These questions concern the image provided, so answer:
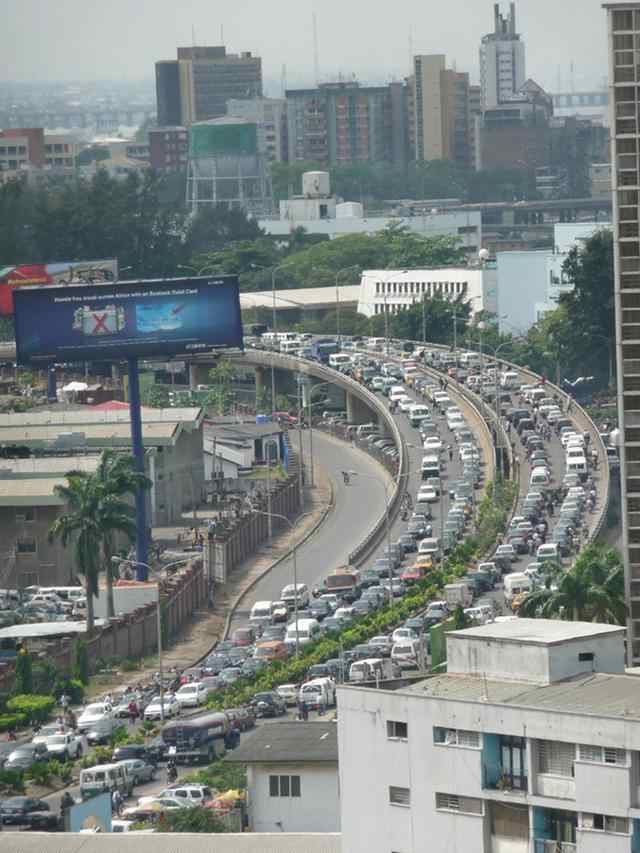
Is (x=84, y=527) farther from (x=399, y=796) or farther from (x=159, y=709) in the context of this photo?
(x=399, y=796)

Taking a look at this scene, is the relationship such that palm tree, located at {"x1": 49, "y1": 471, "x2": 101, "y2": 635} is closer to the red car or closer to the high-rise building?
the red car

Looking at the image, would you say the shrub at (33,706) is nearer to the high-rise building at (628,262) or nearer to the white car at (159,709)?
the white car at (159,709)

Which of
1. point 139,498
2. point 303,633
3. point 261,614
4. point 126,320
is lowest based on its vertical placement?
point 261,614

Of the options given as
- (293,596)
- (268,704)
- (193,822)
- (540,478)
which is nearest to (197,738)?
(268,704)

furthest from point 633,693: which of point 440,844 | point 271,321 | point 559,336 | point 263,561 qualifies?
point 271,321

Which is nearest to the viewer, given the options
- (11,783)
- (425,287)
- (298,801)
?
(298,801)
